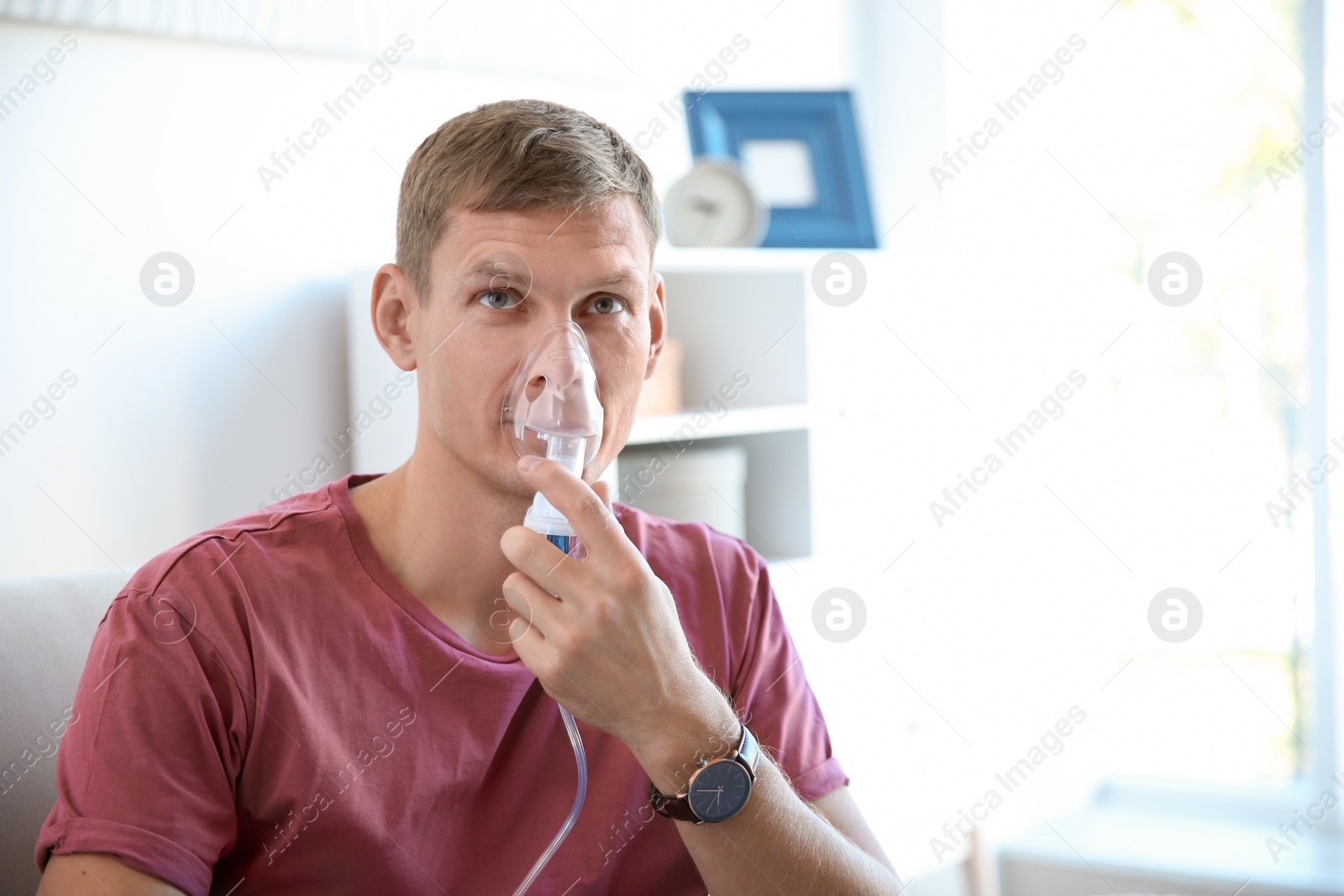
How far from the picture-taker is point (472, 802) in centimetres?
121

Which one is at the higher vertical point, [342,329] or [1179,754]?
[342,329]

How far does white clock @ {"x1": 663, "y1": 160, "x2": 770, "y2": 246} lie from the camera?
93.0 inches

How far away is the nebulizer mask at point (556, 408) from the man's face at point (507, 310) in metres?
0.01

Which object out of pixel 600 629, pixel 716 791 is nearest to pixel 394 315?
pixel 600 629

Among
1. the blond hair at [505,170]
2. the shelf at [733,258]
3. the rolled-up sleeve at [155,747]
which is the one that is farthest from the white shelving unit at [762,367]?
the rolled-up sleeve at [155,747]

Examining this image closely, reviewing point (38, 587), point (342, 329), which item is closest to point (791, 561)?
point (342, 329)

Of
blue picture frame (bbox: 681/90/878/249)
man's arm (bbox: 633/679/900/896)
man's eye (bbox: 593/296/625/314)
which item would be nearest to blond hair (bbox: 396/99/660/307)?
man's eye (bbox: 593/296/625/314)

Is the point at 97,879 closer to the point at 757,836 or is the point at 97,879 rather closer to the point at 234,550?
the point at 234,550

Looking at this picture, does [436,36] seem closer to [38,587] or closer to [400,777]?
[38,587]

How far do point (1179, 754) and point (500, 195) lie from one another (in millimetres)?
2978

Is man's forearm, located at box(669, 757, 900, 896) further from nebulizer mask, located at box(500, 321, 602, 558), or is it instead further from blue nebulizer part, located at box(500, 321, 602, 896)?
nebulizer mask, located at box(500, 321, 602, 558)

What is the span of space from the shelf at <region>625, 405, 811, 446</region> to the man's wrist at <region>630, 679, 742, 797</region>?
2.88 feet

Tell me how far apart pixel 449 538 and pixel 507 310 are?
0.90 feet

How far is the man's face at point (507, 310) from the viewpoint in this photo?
124 centimetres
